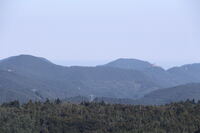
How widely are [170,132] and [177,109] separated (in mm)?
3913

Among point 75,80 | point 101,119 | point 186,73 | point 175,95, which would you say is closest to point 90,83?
point 75,80

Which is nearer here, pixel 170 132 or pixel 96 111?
pixel 170 132

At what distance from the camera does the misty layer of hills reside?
85.7 meters

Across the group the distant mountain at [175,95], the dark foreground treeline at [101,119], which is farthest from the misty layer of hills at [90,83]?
the dark foreground treeline at [101,119]

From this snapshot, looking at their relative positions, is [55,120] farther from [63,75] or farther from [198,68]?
[198,68]

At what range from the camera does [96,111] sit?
28938 mm

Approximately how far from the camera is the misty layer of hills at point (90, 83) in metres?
85.7

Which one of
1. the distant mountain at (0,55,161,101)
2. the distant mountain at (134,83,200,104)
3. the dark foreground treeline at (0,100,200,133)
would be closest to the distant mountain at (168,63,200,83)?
the distant mountain at (0,55,161,101)

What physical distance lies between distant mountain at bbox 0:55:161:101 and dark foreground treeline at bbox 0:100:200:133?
2249 inches

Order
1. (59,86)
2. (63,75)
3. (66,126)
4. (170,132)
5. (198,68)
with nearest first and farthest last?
(170,132) → (66,126) → (59,86) → (63,75) → (198,68)

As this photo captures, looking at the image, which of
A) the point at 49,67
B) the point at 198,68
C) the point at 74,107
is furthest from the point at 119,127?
the point at 198,68

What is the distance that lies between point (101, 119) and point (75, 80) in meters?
95.9

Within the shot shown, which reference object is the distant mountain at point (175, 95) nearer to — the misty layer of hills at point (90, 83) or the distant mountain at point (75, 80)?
the misty layer of hills at point (90, 83)

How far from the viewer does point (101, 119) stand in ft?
89.0
